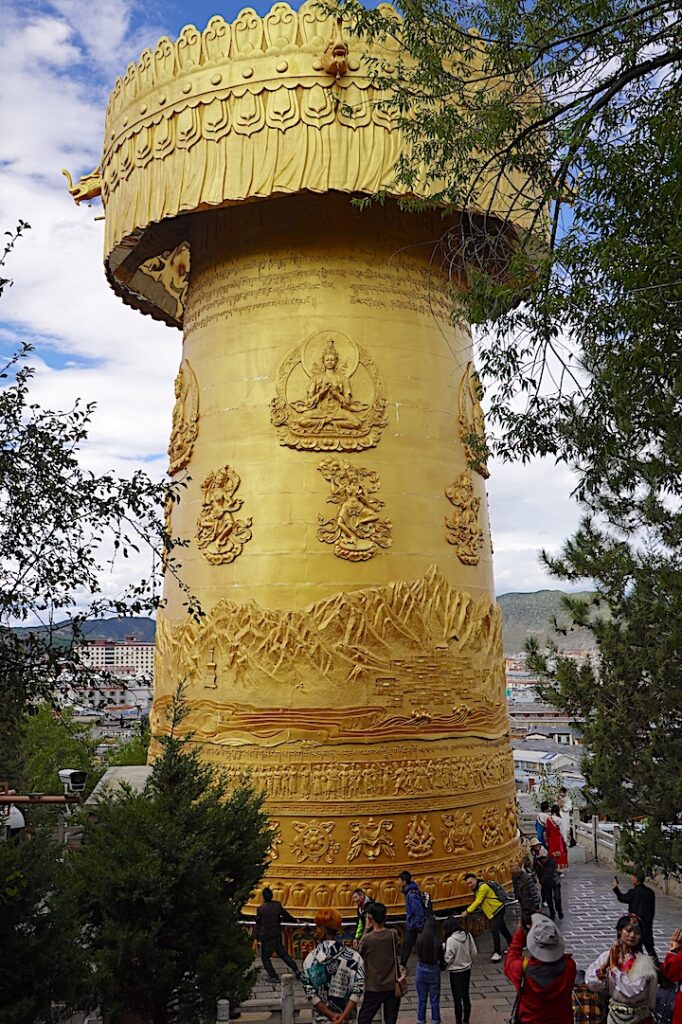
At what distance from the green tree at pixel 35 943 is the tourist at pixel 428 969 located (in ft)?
10.7

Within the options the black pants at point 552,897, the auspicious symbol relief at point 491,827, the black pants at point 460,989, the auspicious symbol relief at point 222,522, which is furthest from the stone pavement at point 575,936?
the auspicious symbol relief at point 222,522

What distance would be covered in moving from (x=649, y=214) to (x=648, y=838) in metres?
7.15

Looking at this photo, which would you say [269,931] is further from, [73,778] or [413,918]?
[73,778]

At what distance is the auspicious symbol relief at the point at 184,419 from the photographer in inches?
521

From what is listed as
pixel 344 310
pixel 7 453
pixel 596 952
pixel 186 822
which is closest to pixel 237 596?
pixel 344 310

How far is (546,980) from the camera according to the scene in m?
5.15

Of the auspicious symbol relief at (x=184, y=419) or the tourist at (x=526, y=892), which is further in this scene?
the auspicious symbol relief at (x=184, y=419)

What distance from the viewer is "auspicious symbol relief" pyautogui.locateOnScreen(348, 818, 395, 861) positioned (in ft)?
36.9

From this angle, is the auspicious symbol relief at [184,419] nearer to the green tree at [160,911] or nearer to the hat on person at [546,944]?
the green tree at [160,911]

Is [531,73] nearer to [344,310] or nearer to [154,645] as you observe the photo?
[344,310]

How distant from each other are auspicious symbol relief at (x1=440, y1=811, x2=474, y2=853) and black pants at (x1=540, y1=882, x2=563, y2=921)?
105 cm

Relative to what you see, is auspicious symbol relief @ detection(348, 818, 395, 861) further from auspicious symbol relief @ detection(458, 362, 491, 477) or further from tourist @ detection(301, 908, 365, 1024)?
auspicious symbol relief @ detection(458, 362, 491, 477)

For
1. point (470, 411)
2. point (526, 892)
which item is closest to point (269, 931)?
point (526, 892)

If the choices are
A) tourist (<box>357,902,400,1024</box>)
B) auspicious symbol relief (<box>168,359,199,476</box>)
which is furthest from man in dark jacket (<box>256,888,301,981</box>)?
auspicious symbol relief (<box>168,359,199,476</box>)
